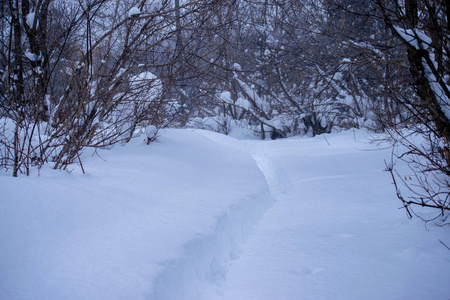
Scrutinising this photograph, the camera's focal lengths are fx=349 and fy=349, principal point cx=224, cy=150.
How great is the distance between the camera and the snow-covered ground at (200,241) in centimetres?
201

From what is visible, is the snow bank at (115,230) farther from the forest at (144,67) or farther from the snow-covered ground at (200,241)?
the forest at (144,67)

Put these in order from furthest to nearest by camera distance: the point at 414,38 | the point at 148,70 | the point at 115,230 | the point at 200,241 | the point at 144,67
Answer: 1. the point at 148,70
2. the point at 144,67
3. the point at 200,241
4. the point at 115,230
5. the point at 414,38

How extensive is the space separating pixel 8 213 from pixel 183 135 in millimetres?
5638

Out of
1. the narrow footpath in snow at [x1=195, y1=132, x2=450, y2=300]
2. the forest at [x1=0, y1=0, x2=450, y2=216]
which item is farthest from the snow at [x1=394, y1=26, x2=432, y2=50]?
the narrow footpath in snow at [x1=195, y1=132, x2=450, y2=300]

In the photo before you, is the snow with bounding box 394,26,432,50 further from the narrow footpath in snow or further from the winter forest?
the narrow footpath in snow

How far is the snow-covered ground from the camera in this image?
2012 millimetres

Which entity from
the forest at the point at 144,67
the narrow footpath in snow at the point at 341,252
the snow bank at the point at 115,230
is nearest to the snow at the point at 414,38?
the forest at the point at 144,67

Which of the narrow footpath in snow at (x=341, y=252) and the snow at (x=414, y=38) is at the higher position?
the snow at (x=414, y=38)

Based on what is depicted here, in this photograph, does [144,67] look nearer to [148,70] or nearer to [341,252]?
[148,70]

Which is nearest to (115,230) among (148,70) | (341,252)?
(341,252)

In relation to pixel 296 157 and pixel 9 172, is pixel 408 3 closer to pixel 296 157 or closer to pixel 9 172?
pixel 9 172

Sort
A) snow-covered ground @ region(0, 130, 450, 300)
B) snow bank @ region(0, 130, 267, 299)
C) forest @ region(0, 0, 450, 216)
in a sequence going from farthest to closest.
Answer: forest @ region(0, 0, 450, 216) → snow-covered ground @ region(0, 130, 450, 300) → snow bank @ region(0, 130, 267, 299)

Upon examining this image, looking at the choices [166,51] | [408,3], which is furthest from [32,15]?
[408,3]

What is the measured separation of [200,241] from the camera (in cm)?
285
